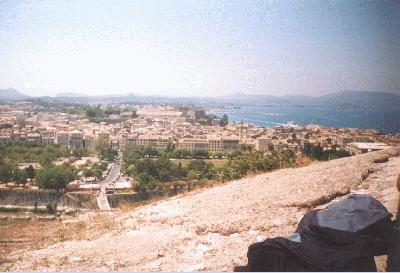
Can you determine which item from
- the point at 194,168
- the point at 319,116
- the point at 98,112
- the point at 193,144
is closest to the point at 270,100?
the point at 319,116

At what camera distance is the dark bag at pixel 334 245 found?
76.0 inches

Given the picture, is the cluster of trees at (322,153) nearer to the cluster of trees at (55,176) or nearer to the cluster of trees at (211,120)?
the cluster of trees at (211,120)

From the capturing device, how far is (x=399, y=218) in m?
2.35

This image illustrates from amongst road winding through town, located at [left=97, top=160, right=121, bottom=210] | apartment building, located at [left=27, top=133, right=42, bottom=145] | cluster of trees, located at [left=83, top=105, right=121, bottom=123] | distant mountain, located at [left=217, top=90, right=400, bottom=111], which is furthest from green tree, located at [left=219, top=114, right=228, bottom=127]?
apartment building, located at [left=27, top=133, right=42, bottom=145]

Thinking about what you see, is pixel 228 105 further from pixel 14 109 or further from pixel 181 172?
pixel 14 109

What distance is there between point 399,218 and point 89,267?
2159 mm

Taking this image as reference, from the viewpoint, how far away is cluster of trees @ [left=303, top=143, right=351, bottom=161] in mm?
5773

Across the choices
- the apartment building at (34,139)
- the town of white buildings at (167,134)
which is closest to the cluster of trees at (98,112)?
the town of white buildings at (167,134)

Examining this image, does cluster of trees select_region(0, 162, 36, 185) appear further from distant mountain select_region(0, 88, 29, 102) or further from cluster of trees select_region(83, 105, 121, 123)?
cluster of trees select_region(83, 105, 121, 123)

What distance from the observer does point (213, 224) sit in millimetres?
3086

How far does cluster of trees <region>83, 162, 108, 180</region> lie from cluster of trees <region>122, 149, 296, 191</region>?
1.08 ft

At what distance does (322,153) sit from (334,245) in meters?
4.12

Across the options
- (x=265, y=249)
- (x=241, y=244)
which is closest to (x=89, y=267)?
(x=241, y=244)

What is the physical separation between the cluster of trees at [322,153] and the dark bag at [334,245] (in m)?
3.82
